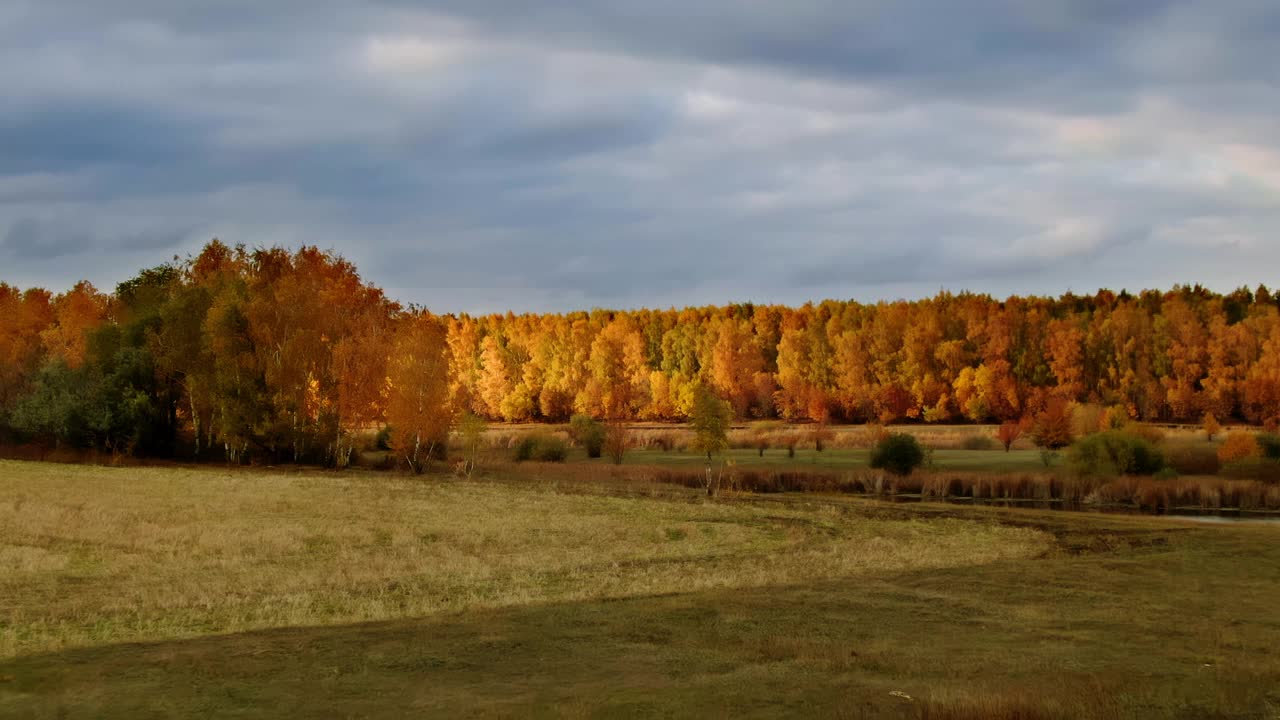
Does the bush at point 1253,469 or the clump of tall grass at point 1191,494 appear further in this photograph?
the bush at point 1253,469

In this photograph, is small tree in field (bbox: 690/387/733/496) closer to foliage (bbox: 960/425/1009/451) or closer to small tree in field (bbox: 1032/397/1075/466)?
small tree in field (bbox: 1032/397/1075/466)

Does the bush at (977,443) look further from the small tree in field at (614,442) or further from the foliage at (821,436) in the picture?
the small tree in field at (614,442)

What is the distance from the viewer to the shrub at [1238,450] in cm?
6100

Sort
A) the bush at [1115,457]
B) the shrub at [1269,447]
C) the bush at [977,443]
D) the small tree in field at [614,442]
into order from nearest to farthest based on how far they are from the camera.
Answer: the bush at [1115,457] → the shrub at [1269,447] → the small tree in field at [614,442] → the bush at [977,443]

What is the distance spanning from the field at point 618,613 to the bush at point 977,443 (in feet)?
143

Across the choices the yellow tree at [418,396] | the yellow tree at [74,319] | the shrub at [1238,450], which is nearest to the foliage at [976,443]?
the shrub at [1238,450]

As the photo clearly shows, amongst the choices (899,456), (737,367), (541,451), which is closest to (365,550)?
(899,456)

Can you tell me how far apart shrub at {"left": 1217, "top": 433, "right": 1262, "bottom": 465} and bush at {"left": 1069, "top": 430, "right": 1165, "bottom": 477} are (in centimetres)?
537

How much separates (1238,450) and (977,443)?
2333cm

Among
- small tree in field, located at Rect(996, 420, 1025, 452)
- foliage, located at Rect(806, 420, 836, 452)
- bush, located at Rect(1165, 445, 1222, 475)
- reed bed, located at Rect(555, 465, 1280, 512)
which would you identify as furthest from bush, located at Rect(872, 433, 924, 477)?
foliage, located at Rect(806, 420, 836, 452)

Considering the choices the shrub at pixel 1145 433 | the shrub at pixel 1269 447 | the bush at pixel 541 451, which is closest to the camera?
the shrub at pixel 1269 447

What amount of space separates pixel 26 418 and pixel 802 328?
110m

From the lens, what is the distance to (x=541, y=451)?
74312 mm

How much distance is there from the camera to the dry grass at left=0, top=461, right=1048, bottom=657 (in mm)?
21281
